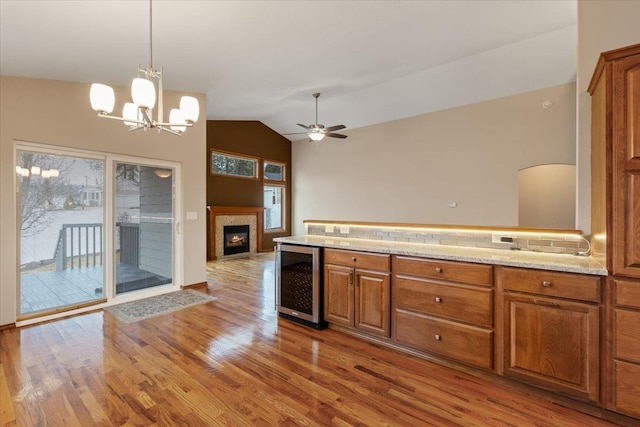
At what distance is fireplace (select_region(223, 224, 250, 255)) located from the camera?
8031 millimetres

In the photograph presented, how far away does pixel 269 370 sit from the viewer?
7.79 feet

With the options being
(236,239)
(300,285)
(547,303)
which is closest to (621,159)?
(547,303)

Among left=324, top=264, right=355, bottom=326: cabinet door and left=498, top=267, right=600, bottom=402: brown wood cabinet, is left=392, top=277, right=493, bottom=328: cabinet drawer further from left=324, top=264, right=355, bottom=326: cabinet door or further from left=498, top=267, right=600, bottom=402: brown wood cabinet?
left=324, top=264, right=355, bottom=326: cabinet door

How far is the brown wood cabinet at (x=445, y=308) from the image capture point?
2.19 meters

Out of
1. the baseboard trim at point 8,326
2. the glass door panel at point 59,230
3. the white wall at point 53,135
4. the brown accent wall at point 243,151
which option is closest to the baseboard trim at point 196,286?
the white wall at point 53,135

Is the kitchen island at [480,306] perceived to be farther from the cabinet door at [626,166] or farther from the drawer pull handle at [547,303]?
the cabinet door at [626,166]

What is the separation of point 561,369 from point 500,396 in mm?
425

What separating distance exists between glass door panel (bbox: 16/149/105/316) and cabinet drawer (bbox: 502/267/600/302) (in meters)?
4.63

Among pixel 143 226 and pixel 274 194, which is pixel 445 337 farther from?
pixel 274 194

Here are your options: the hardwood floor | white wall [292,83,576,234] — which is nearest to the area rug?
the hardwood floor

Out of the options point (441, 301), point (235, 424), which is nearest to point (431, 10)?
point (441, 301)

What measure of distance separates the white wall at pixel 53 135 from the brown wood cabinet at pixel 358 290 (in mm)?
2842

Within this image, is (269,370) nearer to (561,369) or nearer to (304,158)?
(561,369)

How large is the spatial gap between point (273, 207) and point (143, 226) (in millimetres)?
5568
